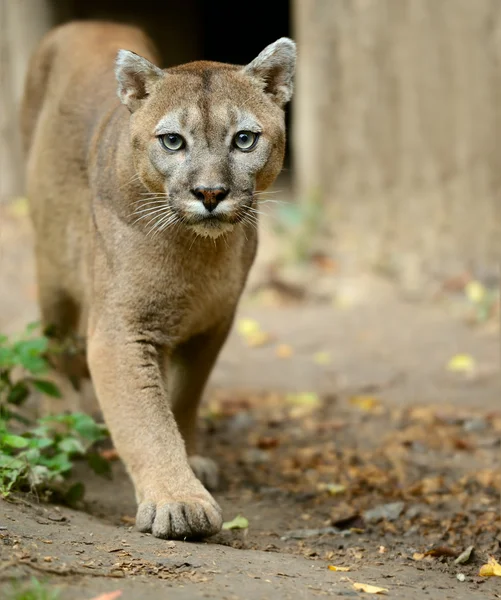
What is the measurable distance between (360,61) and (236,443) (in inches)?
199

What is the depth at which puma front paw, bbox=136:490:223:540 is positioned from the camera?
4.06 meters

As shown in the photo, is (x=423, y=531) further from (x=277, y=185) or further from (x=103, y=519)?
(x=277, y=185)

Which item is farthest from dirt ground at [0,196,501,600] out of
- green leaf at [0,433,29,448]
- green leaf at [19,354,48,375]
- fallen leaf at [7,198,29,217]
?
green leaf at [19,354,48,375]

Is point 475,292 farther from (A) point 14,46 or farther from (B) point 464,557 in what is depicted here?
(A) point 14,46

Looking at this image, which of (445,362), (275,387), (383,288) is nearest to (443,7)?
(383,288)

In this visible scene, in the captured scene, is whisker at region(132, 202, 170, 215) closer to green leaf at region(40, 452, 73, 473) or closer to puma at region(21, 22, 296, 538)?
puma at region(21, 22, 296, 538)

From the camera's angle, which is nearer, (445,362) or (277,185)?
(445,362)

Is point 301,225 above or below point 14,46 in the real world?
below

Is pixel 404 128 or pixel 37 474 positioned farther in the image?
pixel 404 128

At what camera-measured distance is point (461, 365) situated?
292 inches

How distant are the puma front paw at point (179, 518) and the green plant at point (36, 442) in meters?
0.49

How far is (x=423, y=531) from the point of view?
473 centimetres

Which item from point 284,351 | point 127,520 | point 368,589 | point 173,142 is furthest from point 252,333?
point 368,589

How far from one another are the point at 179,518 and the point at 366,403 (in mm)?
2975
